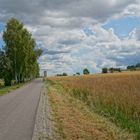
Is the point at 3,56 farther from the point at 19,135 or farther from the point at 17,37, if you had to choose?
the point at 19,135

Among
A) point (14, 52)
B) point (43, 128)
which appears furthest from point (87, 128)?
point (14, 52)

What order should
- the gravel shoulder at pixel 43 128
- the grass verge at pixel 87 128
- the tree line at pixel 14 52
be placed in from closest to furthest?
the grass verge at pixel 87 128
the gravel shoulder at pixel 43 128
the tree line at pixel 14 52

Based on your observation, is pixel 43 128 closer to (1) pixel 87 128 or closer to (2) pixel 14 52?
(1) pixel 87 128

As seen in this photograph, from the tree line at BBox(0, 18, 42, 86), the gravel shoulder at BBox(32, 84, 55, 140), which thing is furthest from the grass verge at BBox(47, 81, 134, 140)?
the tree line at BBox(0, 18, 42, 86)

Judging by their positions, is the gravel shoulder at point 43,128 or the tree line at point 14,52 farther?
the tree line at point 14,52

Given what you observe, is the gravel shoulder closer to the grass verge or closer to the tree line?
the grass verge

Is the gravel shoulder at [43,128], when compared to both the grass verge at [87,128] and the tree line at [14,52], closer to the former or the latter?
the grass verge at [87,128]

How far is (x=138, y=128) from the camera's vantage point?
11891 mm

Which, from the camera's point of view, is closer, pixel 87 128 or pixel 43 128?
pixel 87 128

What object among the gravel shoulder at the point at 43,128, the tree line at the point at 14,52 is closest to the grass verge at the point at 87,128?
the gravel shoulder at the point at 43,128

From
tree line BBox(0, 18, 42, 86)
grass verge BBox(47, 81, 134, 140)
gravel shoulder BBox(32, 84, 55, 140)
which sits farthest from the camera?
tree line BBox(0, 18, 42, 86)

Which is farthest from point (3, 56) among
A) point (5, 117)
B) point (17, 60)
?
point (5, 117)

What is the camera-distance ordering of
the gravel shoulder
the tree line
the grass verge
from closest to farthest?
the grass verge < the gravel shoulder < the tree line

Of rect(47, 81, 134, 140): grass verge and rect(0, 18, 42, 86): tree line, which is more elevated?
rect(0, 18, 42, 86): tree line
